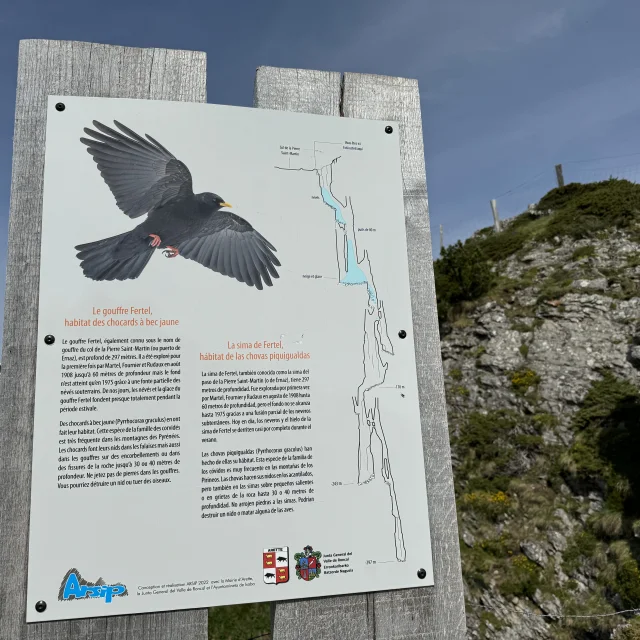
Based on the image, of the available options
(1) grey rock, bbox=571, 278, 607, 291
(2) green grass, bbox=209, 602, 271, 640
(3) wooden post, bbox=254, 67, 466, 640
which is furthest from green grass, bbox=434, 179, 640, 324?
(3) wooden post, bbox=254, 67, 466, 640

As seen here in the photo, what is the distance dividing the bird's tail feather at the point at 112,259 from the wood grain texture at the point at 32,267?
0.18 metres

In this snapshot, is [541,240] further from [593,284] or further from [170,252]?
[170,252]

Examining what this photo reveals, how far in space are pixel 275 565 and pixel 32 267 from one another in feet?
4.23

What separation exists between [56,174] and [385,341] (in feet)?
4.31

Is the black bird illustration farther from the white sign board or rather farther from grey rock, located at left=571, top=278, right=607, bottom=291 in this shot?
grey rock, located at left=571, top=278, right=607, bottom=291

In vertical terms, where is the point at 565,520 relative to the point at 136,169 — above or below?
below

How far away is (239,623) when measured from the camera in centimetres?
588

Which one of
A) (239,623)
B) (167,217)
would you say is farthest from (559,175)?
(167,217)

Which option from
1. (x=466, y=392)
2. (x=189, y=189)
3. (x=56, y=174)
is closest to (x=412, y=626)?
(x=189, y=189)

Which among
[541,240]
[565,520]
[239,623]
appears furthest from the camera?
[541,240]

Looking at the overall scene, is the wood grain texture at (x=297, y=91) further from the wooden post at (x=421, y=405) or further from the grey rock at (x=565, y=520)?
the grey rock at (x=565, y=520)

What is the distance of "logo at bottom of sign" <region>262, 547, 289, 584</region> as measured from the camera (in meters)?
1.65

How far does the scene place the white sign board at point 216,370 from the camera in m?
1.59

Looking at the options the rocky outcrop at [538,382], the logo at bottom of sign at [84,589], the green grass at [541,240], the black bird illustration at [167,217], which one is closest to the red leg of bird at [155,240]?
the black bird illustration at [167,217]
